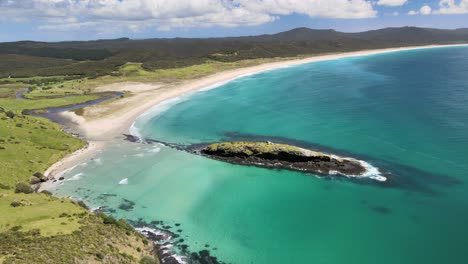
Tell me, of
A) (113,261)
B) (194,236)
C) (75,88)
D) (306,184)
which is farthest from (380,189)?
(75,88)

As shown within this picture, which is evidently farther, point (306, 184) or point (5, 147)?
point (5, 147)

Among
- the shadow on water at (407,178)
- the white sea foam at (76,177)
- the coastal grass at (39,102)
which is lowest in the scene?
the white sea foam at (76,177)

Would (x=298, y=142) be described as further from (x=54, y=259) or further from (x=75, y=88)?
(x=75, y=88)

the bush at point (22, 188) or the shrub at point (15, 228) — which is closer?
the shrub at point (15, 228)

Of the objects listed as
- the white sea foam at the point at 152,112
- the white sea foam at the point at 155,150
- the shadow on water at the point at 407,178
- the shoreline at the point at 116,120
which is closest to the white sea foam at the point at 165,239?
the shoreline at the point at 116,120

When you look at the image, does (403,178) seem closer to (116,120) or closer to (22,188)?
(22,188)

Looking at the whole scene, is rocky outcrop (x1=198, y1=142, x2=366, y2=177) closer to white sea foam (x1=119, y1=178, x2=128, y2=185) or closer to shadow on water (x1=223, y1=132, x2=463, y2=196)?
shadow on water (x1=223, y1=132, x2=463, y2=196)

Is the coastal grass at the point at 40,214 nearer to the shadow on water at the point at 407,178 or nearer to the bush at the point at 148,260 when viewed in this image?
the bush at the point at 148,260
